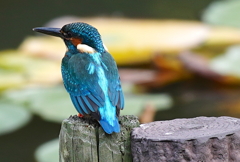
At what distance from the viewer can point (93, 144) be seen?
2195 mm

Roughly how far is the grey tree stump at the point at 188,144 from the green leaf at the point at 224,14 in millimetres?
4482

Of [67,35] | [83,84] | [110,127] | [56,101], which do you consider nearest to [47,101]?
[56,101]

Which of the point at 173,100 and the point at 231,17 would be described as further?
the point at 231,17

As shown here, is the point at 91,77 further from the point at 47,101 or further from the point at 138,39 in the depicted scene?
the point at 138,39

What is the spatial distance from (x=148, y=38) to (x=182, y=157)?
4135mm

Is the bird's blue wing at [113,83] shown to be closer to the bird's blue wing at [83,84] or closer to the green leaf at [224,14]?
the bird's blue wing at [83,84]

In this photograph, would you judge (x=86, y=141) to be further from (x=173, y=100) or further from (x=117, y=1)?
(x=117, y=1)

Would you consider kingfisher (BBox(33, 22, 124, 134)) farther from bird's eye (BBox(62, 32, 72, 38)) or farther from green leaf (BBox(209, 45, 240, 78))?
green leaf (BBox(209, 45, 240, 78))

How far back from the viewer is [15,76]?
5.25 m

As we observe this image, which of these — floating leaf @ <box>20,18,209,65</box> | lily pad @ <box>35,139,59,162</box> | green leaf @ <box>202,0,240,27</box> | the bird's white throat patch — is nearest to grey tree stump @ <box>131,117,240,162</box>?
the bird's white throat patch

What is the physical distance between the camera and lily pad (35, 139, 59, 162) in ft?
12.8

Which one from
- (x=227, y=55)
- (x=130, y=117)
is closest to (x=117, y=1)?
(x=227, y=55)

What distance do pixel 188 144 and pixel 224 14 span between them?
5053 mm

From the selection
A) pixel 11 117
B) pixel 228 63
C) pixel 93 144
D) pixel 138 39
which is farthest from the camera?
pixel 138 39
